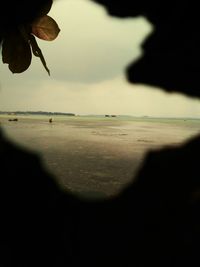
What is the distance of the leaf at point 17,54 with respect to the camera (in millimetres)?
761

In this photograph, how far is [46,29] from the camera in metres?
0.77

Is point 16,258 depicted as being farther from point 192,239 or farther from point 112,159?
point 112,159

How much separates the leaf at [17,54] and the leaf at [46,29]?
0.13 feet

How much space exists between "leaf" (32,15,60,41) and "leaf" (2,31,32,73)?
4 cm

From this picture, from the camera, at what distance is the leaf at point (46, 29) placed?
76cm

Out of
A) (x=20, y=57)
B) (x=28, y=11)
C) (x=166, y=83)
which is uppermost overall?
(x=28, y=11)

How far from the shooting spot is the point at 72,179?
2091 cm

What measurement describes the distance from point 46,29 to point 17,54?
0.10m

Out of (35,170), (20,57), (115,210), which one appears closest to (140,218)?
(115,210)

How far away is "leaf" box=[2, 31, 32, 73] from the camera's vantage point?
2.50 feet

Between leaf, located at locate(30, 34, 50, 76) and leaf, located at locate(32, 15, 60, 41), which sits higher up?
leaf, located at locate(32, 15, 60, 41)

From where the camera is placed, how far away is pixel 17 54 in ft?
2.55

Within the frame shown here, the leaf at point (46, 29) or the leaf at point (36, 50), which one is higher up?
the leaf at point (46, 29)

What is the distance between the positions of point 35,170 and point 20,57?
0.48m
